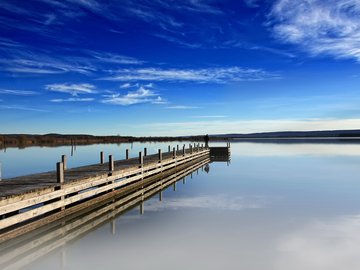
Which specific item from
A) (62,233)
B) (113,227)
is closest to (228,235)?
(113,227)

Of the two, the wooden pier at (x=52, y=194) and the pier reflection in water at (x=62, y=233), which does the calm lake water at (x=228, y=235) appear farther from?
the wooden pier at (x=52, y=194)

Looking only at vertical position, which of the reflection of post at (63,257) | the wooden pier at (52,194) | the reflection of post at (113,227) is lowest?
the reflection of post at (63,257)

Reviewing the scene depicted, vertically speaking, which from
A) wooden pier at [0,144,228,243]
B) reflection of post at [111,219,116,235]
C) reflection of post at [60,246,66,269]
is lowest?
reflection of post at [60,246,66,269]

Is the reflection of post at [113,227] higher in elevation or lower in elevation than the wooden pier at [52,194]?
lower

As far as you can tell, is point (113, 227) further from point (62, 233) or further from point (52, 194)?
point (52, 194)

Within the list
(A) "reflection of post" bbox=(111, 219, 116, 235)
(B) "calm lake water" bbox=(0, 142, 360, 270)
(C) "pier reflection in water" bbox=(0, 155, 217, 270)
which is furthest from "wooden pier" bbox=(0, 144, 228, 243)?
(A) "reflection of post" bbox=(111, 219, 116, 235)

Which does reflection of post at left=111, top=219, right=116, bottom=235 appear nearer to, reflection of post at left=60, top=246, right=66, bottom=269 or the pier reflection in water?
the pier reflection in water

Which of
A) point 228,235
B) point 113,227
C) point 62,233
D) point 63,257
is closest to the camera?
point 63,257

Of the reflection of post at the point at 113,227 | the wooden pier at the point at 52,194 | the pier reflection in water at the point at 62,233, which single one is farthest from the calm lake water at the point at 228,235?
the wooden pier at the point at 52,194

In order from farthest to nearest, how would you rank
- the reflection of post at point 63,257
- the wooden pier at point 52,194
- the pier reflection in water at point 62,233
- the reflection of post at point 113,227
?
the reflection of post at point 113,227
the wooden pier at point 52,194
the pier reflection in water at point 62,233
the reflection of post at point 63,257

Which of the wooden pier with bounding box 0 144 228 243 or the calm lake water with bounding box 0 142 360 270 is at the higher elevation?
the wooden pier with bounding box 0 144 228 243

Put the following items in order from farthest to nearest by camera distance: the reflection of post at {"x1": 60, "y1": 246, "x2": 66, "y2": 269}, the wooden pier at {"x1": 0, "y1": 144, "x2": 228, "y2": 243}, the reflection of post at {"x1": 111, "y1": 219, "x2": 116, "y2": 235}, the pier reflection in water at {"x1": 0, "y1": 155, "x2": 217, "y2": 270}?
the reflection of post at {"x1": 111, "y1": 219, "x2": 116, "y2": 235}
the wooden pier at {"x1": 0, "y1": 144, "x2": 228, "y2": 243}
the pier reflection in water at {"x1": 0, "y1": 155, "x2": 217, "y2": 270}
the reflection of post at {"x1": 60, "y1": 246, "x2": 66, "y2": 269}

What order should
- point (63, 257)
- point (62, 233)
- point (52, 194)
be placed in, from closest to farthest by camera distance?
point (63, 257) → point (62, 233) → point (52, 194)

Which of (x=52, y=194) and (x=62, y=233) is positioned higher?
(x=52, y=194)
